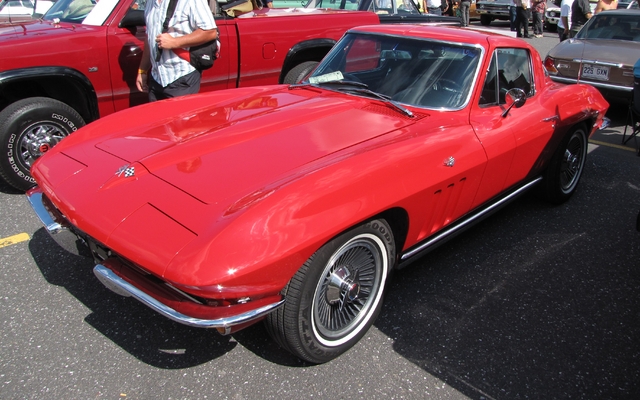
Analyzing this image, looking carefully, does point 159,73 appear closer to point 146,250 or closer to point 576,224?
point 146,250

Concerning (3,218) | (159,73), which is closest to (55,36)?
(159,73)

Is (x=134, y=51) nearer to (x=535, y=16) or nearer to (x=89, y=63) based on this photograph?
(x=89, y=63)

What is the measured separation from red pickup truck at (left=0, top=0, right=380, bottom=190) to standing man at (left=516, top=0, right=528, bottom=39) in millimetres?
10435

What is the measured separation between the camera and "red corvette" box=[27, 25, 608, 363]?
2146 millimetres

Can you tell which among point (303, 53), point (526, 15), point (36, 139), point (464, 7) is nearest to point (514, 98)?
point (303, 53)

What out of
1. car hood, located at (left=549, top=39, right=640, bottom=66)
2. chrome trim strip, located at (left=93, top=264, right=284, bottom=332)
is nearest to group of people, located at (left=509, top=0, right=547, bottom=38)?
car hood, located at (left=549, top=39, right=640, bottom=66)

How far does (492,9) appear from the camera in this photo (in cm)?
1784

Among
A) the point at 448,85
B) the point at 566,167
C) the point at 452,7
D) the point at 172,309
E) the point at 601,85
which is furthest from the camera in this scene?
the point at 452,7

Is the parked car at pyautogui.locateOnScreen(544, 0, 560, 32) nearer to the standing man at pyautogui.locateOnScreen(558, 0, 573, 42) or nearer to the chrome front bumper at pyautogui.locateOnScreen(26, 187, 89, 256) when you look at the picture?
the standing man at pyautogui.locateOnScreen(558, 0, 573, 42)

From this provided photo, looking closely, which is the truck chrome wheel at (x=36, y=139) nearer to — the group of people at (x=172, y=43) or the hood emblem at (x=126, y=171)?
the group of people at (x=172, y=43)

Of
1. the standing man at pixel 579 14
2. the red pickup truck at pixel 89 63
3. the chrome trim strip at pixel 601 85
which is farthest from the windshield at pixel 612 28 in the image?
the red pickup truck at pixel 89 63

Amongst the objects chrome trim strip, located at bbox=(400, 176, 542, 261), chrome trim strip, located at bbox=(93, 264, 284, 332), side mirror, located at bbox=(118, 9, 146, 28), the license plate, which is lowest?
chrome trim strip, located at bbox=(400, 176, 542, 261)

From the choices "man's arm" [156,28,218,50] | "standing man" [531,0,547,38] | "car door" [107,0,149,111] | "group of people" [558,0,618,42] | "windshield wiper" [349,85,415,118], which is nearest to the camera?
"windshield wiper" [349,85,415,118]

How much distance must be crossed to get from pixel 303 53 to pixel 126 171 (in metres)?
3.78
